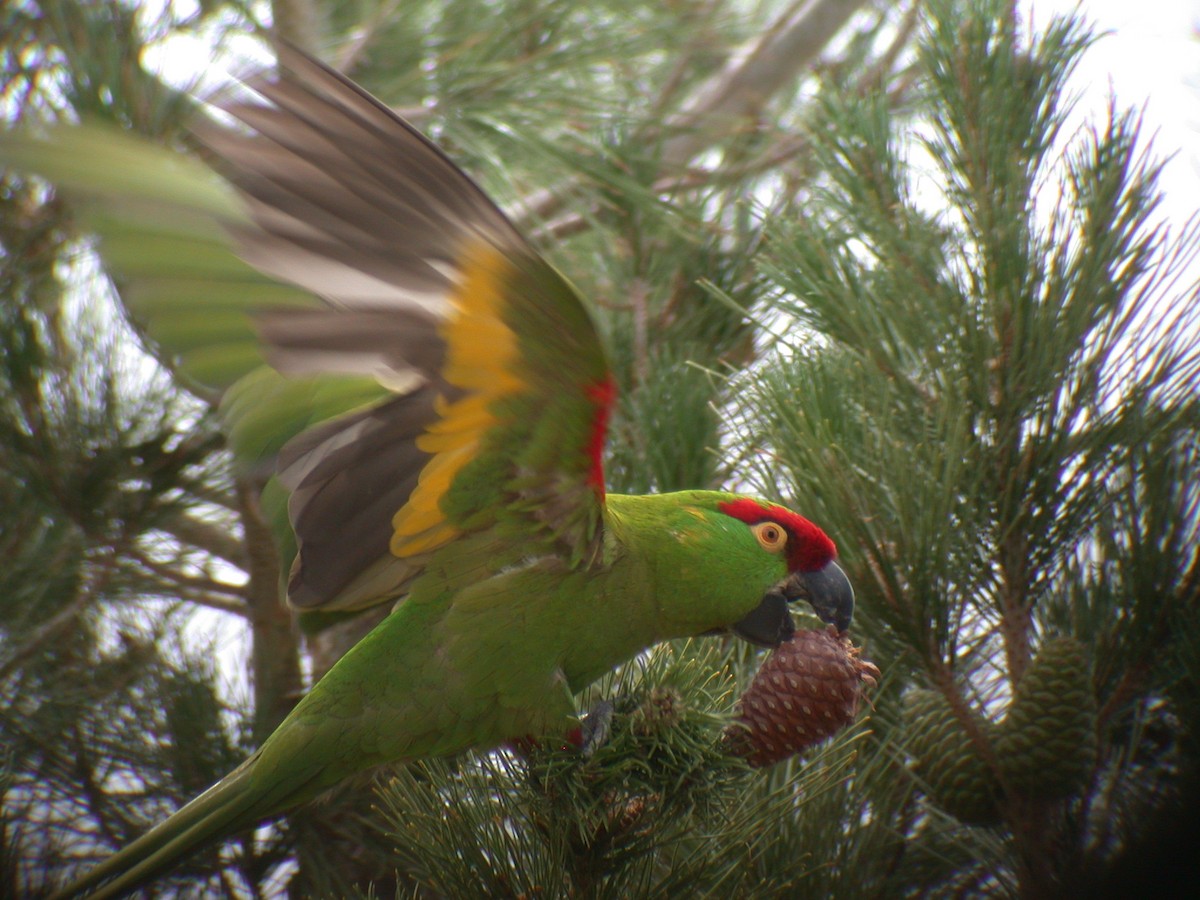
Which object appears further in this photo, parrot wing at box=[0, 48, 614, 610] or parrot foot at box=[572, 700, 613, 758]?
parrot foot at box=[572, 700, 613, 758]

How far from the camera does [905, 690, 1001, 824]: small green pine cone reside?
1.05 m

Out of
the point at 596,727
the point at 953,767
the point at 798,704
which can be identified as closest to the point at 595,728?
the point at 596,727

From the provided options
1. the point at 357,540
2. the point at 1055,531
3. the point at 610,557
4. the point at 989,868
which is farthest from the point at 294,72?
the point at 989,868

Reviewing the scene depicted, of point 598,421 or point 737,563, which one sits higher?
point 598,421

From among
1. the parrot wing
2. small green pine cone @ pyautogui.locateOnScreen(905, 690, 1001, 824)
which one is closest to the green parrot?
the parrot wing

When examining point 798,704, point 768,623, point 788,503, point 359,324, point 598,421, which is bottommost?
point 798,704

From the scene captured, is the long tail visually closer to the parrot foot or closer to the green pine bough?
the parrot foot

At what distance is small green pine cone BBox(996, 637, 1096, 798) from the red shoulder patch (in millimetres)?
527

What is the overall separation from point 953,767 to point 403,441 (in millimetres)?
732

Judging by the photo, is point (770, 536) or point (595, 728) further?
point (770, 536)

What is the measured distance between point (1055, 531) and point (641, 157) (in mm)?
1035

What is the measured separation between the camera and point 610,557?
1.26 meters

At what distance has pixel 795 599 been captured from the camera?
49.8 inches

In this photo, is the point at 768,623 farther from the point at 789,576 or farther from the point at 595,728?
the point at 595,728
